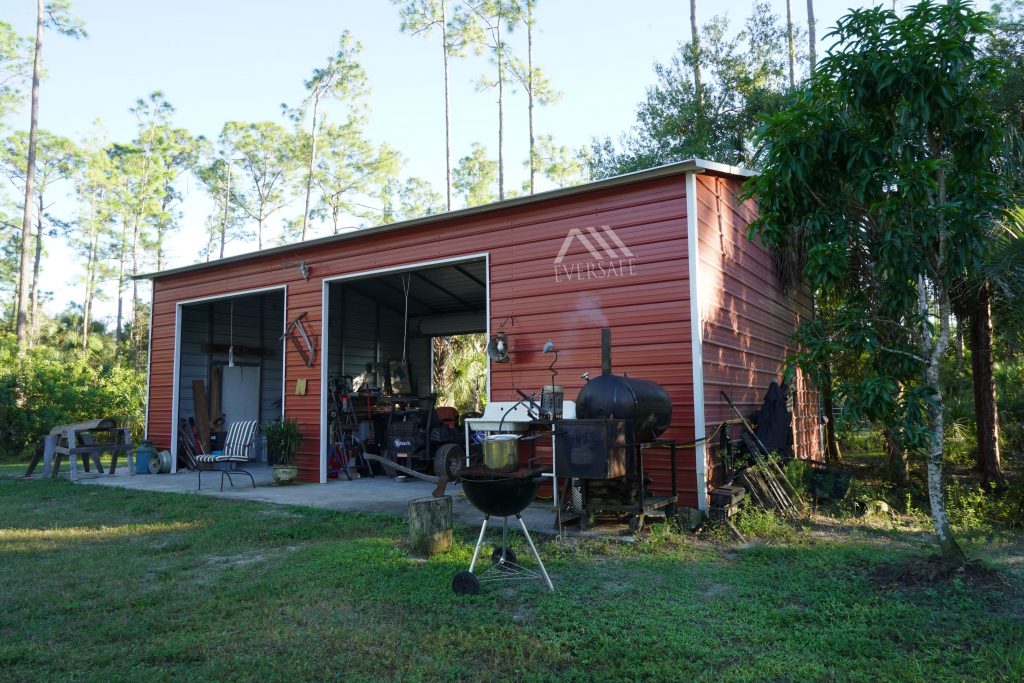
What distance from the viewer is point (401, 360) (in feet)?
47.4

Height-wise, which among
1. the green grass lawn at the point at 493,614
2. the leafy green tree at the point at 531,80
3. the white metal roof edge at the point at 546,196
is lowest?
the green grass lawn at the point at 493,614

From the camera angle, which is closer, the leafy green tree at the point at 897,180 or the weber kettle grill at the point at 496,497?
the weber kettle grill at the point at 496,497

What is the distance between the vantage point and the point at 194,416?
39.3ft

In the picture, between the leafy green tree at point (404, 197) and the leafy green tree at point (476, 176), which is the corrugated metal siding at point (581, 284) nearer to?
the leafy green tree at point (476, 176)

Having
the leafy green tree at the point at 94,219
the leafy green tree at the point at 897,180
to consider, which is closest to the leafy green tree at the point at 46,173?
the leafy green tree at the point at 94,219

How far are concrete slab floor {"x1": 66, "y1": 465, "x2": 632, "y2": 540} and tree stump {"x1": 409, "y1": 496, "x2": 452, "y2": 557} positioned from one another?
90cm

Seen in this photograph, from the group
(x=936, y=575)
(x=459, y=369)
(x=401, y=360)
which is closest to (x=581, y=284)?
(x=936, y=575)

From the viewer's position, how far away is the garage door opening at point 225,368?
11.7 metres

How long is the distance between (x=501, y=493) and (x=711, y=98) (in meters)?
14.7

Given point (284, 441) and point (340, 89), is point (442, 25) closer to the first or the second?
point (340, 89)

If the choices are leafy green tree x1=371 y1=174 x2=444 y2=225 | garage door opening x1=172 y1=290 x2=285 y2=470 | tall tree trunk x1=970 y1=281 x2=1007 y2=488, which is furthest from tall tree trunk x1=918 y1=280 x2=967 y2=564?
leafy green tree x1=371 y1=174 x2=444 y2=225

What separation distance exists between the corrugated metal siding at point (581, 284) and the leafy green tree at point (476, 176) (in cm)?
1533

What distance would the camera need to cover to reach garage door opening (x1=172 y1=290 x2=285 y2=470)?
11688 mm

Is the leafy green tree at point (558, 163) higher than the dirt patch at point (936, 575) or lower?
higher
